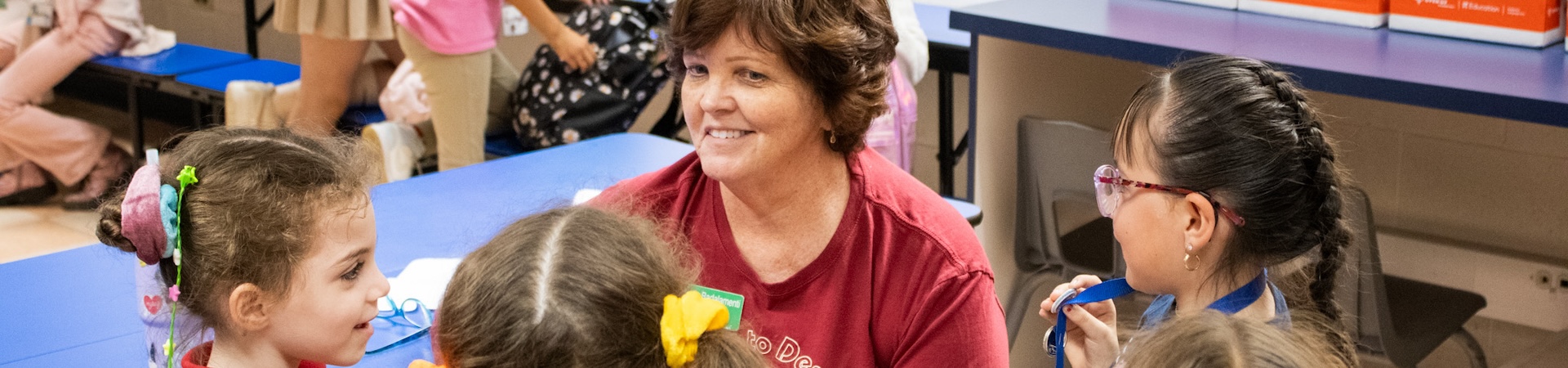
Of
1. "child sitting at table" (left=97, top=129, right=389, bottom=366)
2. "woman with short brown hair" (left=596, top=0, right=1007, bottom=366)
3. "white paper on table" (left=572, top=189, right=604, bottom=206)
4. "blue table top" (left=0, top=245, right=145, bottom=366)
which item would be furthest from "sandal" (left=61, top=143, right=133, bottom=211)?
"woman with short brown hair" (left=596, top=0, right=1007, bottom=366)

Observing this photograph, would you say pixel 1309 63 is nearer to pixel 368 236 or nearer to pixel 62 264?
pixel 368 236

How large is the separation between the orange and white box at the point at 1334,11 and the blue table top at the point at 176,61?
341 cm

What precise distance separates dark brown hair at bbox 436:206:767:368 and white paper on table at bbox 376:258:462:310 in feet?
2.22

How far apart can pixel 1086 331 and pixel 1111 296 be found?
0.05m

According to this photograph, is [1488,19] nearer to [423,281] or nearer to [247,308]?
[423,281]

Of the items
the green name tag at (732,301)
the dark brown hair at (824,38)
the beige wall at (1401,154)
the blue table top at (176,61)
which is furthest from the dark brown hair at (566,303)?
the blue table top at (176,61)

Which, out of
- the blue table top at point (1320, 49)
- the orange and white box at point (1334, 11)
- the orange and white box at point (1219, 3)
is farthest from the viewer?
the orange and white box at point (1219, 3)

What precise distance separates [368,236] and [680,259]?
0.40 m

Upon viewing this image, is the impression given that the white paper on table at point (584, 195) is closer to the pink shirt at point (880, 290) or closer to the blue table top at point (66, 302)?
the pink shirt at point (880, 290)

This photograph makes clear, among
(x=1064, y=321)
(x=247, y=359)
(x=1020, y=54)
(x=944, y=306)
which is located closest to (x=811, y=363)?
(x=944, y=306)

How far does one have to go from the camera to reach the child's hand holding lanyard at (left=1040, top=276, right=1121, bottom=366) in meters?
1.44

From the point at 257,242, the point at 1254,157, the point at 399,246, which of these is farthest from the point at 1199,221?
the point at 399,246

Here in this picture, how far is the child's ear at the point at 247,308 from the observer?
1325mm

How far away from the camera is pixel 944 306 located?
1.45 meters
